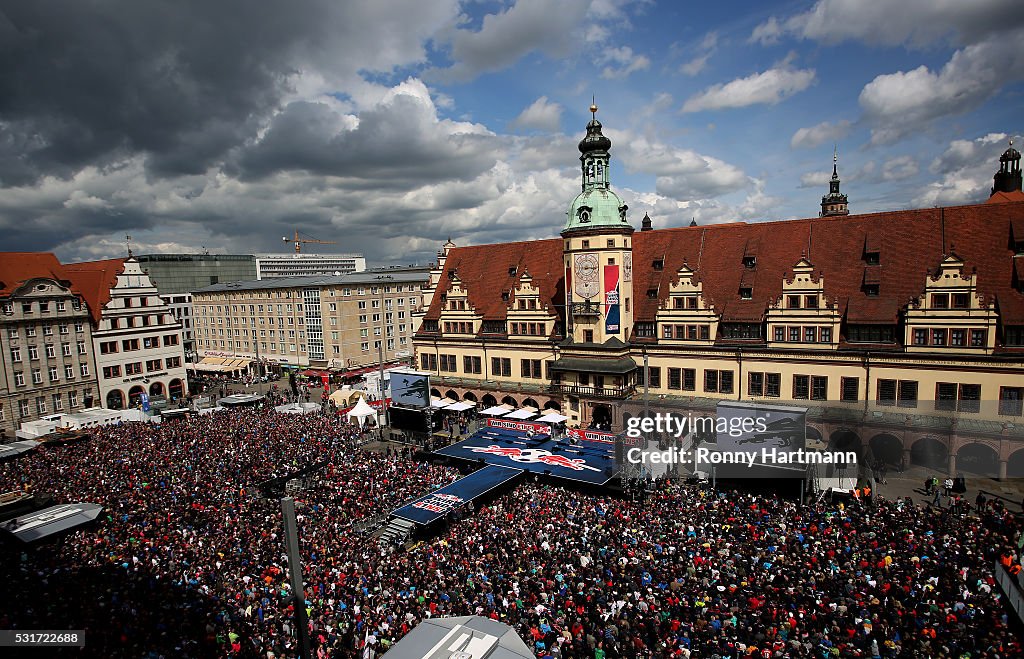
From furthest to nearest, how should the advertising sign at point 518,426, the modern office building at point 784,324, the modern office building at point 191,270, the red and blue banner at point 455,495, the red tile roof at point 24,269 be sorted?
1. the modern office building at point 191,270
2. the red tile roof at point 24,269
3. the advertising sign at point 518,426
4. the modern office building at point 784,324
5. the red and blue banner at point 455,495

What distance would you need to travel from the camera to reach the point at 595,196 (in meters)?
44.9

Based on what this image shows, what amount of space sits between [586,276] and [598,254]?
209 cm

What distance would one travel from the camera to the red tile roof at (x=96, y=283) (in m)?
61.4

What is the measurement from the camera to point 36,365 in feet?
180

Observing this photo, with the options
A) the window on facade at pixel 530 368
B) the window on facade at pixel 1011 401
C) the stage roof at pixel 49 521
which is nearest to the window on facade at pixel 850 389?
the window on facade at pixel 1011 401

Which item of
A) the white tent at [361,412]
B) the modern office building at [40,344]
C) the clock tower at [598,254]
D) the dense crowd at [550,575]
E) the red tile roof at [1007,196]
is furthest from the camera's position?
the red tile roof at [1007,196]

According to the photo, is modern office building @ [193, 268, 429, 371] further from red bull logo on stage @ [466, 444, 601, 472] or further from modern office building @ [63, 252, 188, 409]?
red bull logo on stage @ [466, 444, 601, 472]

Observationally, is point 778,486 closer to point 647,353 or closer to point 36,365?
point 647,353

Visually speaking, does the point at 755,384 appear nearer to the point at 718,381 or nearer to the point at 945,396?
the point at 718,381

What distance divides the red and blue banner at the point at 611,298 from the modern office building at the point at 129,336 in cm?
4974

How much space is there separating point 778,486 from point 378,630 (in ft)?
73.4

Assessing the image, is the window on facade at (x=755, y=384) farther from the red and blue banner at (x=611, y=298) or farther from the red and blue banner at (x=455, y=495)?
the red and blue banner at (x=455, y=495)

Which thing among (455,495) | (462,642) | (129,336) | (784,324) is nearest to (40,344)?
(129,336)

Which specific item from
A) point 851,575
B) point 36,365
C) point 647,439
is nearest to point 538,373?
point 647,439
